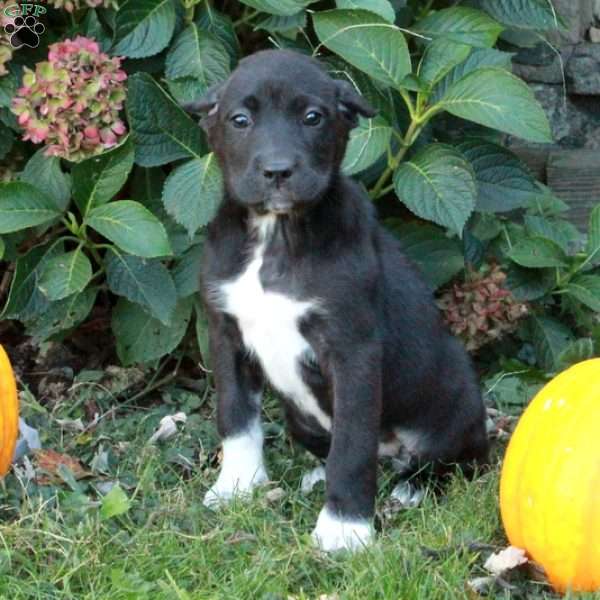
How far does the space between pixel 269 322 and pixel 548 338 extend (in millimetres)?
1715

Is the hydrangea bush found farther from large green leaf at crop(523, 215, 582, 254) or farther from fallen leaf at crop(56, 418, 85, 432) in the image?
fallen leaf at crop(56, 418, 85, 432)

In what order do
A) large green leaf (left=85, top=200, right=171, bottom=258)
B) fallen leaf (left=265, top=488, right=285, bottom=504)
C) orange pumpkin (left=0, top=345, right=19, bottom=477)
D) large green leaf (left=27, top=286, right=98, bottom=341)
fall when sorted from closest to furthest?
orange pumpkin (left=0, top=345, right=19, bottom=477) → fallen leaf (left=265, top=488, right=285, bottom=504) → large green leaf (left=85, top=200, right=171, bottom=258) → large green leaf (left=27, top=286, right=98, bottom=341)

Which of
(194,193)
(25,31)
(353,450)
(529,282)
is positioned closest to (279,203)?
(353,450)

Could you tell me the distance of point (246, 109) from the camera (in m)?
3.61

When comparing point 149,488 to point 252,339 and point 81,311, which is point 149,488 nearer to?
point 252,339

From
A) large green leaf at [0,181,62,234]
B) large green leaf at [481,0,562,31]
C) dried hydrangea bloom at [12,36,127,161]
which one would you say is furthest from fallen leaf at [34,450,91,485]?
large green leaf at [481,0,562,31]

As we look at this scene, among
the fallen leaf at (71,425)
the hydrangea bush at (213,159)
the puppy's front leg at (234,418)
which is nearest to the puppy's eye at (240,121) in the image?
the puppy's front leg at (234,418)

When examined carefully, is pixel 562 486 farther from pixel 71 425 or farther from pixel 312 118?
pixel 71 425

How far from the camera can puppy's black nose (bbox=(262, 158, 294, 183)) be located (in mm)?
3486

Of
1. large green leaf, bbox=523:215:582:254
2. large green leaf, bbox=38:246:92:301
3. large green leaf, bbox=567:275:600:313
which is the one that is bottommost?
large green leaf, bbox=567:275:600:313

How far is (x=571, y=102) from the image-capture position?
6320 mm

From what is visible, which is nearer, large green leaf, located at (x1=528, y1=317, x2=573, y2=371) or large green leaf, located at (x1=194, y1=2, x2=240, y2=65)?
large green leaf, located at (x1=194, y1=2, x2=240, y2=65)

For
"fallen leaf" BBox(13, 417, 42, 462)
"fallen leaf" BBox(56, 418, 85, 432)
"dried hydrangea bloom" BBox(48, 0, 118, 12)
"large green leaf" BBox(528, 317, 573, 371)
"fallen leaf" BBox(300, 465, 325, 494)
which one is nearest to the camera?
"fallen leaf" BBox(300, 465, 325, 494)

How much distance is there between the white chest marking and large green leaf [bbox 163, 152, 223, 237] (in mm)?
558
